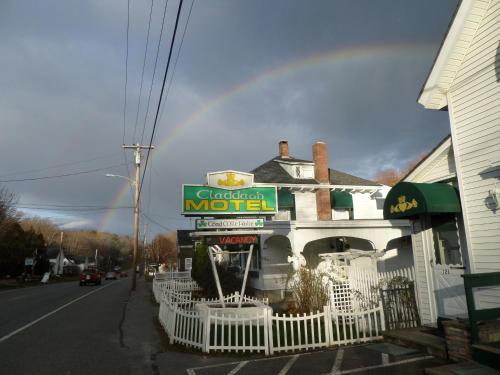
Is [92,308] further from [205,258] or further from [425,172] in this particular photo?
[425,172]

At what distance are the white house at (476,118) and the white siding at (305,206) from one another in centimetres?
1520

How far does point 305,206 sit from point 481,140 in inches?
645

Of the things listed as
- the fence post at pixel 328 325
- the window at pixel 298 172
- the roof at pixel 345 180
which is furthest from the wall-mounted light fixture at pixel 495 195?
the window at pixel 298 172

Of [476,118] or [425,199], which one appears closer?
[476,118]

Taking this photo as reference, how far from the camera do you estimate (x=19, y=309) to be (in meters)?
16.8

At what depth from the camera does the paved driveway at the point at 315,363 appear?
664 cm

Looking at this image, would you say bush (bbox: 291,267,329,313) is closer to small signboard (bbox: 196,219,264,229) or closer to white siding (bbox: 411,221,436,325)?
small signboard (bbox: 196,219,264,229)

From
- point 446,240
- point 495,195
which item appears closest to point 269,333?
point 446,240

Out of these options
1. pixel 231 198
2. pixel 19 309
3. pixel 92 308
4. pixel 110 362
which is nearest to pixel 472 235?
pixel 231 198

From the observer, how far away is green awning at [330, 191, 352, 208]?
24578 mm

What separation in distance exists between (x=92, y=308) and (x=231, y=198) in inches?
384

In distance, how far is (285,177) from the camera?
25.0m

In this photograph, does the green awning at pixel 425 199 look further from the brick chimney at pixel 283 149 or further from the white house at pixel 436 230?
the brick chimney at pixel 283 149

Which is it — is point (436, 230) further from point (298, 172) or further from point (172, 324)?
point (298, 172)
